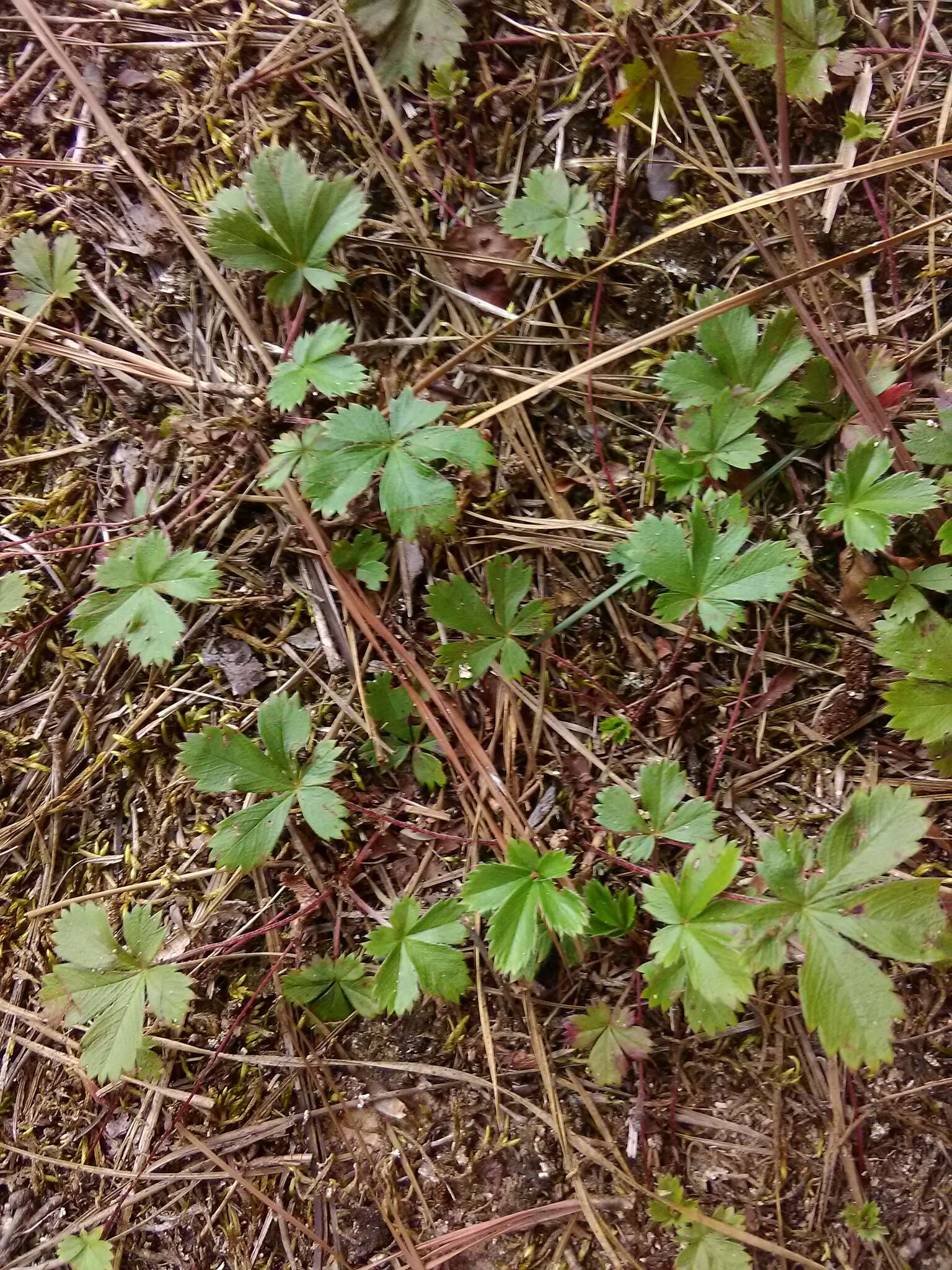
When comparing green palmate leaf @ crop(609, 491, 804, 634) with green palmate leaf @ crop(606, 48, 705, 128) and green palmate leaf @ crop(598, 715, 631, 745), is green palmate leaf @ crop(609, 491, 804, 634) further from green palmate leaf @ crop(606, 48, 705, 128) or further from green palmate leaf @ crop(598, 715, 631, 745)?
green palmate leaf @ crop(606, 48, 705, 128)

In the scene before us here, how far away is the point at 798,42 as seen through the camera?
5.13 feet

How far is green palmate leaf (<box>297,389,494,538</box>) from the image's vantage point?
1.51 meters

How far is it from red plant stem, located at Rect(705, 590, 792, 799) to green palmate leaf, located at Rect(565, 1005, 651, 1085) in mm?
476

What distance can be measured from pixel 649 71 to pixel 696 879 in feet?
5.26

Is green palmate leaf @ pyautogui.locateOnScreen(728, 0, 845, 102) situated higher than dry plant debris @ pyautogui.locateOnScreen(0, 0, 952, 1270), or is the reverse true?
green palmate leaf @ pyautogui.locateOnScreen(728, 0, 845, 102)

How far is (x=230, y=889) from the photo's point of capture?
5.45 feet

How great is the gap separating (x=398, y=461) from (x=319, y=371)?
0.26 metres

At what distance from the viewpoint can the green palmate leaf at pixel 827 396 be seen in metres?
1.59

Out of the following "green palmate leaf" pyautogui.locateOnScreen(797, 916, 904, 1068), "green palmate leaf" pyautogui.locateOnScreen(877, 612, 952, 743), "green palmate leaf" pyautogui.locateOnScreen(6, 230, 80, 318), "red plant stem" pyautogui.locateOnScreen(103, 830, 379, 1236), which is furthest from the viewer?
"green palmate leaf" pyautogui.locateOnScreen(6, 230, 80, 318)

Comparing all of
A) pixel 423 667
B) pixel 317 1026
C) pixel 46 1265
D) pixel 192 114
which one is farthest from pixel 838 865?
pixel 192 114

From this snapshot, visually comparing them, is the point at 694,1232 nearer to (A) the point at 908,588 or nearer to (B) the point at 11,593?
(A) the point at 908,588

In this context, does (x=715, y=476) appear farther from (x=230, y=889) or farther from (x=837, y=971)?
(x=230, y=889)

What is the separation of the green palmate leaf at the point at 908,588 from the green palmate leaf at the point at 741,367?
0.39 metres

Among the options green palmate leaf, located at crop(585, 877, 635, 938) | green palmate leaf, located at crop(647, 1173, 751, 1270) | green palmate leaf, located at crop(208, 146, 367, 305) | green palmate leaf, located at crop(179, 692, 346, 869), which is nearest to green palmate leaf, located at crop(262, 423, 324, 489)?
green palmate leaf, located at crop(208, 146, 367, 305)
